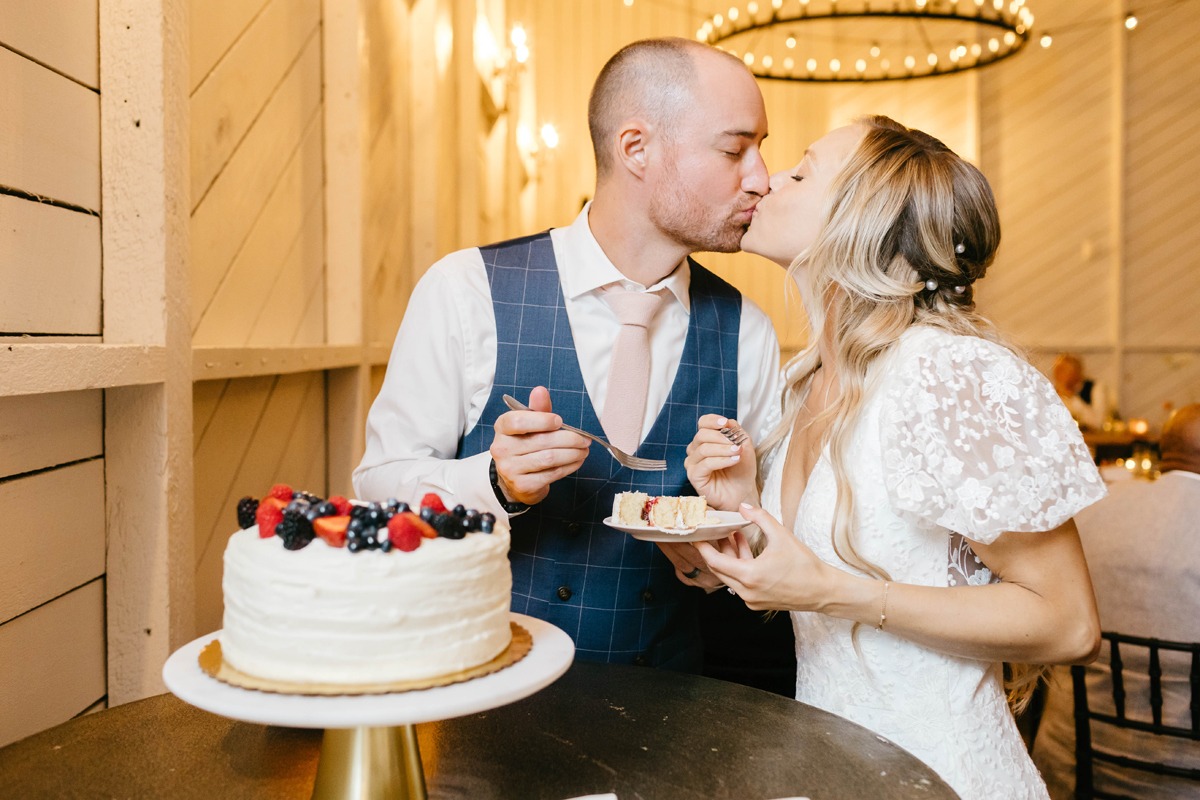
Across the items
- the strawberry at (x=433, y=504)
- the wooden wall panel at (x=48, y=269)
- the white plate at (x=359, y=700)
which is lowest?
the white plate at (x=359, y=700)

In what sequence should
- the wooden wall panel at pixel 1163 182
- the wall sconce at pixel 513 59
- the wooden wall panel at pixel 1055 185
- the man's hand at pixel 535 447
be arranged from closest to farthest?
the man's hand at pixel 535 447 → the wall sconce at pixel 513 59 → the wooden wall panel at pixel 1163 182 → the wooden wall panel at pixel 1055 185

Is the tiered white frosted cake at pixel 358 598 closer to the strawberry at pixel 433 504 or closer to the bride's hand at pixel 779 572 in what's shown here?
the strawberry at pixel 433 504

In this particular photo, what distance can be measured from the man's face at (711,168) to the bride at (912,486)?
0.20m

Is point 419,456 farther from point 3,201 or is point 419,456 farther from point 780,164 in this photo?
point 780,164

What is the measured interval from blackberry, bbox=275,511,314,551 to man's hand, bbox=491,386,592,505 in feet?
1.75

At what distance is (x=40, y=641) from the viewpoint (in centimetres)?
132

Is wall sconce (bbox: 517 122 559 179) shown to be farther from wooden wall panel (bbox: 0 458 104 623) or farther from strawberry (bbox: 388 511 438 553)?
strawberry (bbox: 388 511 438 553)

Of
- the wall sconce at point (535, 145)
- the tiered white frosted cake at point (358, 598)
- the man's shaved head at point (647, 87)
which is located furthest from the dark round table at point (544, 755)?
the wall sconce at point (535, 145)

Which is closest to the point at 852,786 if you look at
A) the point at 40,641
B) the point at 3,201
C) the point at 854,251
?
the point at 854,251

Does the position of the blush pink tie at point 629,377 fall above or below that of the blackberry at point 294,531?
above

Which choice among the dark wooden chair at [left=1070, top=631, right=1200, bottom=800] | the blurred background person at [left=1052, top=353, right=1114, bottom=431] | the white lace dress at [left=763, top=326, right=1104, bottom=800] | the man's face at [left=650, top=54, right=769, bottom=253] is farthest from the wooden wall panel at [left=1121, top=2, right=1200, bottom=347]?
the white lace dress at [left=763, top=326, right=1104, bottom=800]

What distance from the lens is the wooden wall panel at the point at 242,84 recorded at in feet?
6.01

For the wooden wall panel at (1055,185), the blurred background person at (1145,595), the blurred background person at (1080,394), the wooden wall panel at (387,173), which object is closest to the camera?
the blurred background person at (1145,595)

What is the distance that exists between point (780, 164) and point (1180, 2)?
11.4 feet
